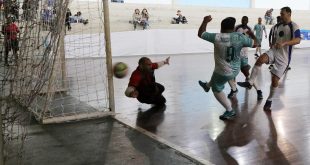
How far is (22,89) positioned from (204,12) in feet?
69.4

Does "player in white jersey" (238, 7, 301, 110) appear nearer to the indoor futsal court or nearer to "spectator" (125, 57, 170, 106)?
the indoor futsal court

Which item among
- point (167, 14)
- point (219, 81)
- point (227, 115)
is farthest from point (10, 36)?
point (167, 14)

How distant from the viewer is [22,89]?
2.82 m

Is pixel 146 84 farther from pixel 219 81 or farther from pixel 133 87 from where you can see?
pixel 219 81

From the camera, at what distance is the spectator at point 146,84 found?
5.83m

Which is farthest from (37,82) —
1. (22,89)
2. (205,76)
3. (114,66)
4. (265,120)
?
(205,76)

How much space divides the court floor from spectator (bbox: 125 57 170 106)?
0.63 feet

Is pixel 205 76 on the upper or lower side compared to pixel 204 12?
lower

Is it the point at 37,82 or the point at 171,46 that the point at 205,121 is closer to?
the point at 37,82

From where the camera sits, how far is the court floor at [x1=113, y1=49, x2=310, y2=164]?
154 inches

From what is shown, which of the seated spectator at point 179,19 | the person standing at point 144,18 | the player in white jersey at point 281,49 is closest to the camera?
the player in white jersey at point 281,49

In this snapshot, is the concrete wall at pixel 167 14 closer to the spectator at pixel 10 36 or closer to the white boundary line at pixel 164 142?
the white boundary line at pixel 164 142

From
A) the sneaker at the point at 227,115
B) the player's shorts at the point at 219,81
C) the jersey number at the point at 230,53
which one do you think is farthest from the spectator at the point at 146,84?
the sneaker at the point at 227,115

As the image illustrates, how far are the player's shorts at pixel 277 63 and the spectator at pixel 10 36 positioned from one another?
164 inches
